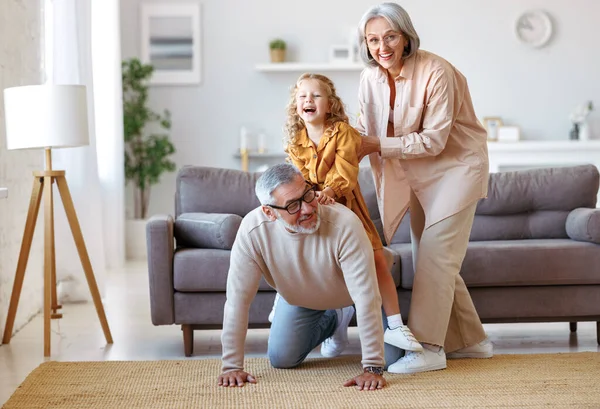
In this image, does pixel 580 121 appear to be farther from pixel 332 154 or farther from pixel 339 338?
pixel 332 154

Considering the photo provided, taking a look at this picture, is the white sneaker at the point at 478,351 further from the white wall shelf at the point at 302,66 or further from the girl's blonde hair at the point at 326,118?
the white wall shelf at the point at 302,66

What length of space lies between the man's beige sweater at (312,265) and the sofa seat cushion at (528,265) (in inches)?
30.5

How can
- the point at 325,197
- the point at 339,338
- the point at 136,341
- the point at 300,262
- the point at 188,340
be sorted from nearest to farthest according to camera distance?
1. the point at 300,262
2. the point at 325,197
3. the point at 339,338
4. the point at 188,340
5. the point at 136,341

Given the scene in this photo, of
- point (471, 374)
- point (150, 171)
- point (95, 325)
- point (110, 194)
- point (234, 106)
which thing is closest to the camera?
point (471, 374)

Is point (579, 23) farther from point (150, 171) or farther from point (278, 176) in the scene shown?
point (278, 176)

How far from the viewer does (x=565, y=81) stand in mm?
8438

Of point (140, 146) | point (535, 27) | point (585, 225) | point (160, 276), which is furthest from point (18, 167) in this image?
point (535, 27)

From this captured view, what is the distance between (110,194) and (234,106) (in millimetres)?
1706

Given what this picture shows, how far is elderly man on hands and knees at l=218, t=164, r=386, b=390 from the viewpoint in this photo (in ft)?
10.4

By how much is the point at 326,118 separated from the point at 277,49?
4.71m

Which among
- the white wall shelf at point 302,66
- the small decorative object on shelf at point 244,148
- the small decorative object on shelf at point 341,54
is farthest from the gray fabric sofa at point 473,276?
the small decorative object on shelf at point 341,54

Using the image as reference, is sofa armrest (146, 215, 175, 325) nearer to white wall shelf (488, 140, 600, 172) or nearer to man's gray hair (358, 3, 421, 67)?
man's gray hair (358, 3, 421, 67)

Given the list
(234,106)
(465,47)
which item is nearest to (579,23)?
(465,47)

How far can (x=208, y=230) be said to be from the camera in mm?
4141
